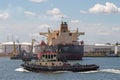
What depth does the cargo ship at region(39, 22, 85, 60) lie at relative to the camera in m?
153

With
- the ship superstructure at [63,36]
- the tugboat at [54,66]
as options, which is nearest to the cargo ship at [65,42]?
the ship superstructure at [63,36]

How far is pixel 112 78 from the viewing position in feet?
216

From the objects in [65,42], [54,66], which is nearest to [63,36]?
[65,42]

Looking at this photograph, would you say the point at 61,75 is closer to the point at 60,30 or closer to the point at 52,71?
the point at 52,71

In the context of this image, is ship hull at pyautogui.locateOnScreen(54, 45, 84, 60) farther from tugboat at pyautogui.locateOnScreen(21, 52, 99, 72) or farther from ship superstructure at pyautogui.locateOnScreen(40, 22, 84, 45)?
tugboat at pyautogui.locateOnScreen(21, 52, 99, 72)

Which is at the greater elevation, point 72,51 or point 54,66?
point 72,51

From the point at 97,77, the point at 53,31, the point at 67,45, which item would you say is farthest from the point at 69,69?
the point at 53,31

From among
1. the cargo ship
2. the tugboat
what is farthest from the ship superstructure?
the tugboat

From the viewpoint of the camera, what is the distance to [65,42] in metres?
160

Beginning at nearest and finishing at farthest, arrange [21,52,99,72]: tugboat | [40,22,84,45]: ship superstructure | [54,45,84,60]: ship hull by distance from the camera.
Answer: [21,52,99,72]: tugboat
[54,45,84,60]: ship hull
[40,22,84,45]: ship superstructure

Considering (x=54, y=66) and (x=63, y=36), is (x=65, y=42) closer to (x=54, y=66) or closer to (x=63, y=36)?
(x=63, y=36)

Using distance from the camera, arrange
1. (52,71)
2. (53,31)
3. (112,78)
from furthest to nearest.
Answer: (53,31), (52,71), (112,78)

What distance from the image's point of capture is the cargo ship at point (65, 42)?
6029 inches

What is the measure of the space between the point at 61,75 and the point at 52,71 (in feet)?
13.8
